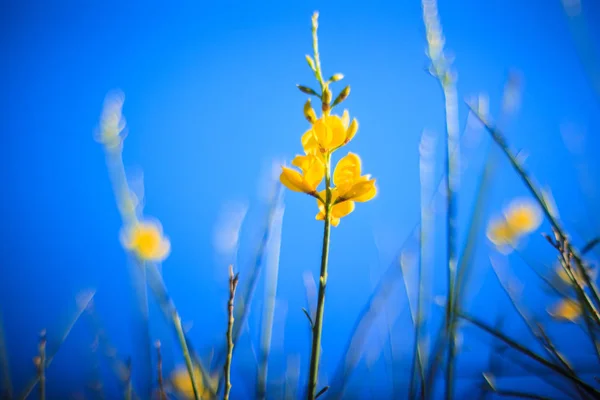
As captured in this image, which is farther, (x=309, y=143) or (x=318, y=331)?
(x=309, y=143)

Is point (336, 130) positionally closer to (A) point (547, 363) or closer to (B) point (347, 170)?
(B) point (347, 170)

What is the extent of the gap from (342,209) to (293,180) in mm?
130

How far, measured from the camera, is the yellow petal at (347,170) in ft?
2.30

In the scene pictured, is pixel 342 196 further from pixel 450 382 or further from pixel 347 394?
pixel 347 394

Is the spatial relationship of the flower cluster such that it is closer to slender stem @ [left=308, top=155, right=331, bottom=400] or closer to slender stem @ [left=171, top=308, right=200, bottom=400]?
slender stem @ [left=308, top=155, right=331, bottom=400]

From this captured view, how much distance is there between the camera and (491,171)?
0.60 meters

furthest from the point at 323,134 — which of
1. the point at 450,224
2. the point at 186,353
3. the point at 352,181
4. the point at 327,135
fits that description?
the point at 186,353

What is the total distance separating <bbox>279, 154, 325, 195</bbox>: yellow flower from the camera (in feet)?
2.29

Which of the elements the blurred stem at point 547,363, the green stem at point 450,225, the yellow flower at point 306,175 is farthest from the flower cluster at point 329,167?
the blurred stem at point 547,363

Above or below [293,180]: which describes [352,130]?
above

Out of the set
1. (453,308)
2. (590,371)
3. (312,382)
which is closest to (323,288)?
(312,382)

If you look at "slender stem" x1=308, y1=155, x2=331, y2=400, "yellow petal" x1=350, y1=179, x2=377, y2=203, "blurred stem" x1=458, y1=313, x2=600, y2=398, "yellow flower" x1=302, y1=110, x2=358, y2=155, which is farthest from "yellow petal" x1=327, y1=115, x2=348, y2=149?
"blurred stem" x1=458, y1=313, x2=600, y2=398

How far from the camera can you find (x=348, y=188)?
676 millimetres

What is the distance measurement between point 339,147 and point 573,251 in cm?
A: 43
